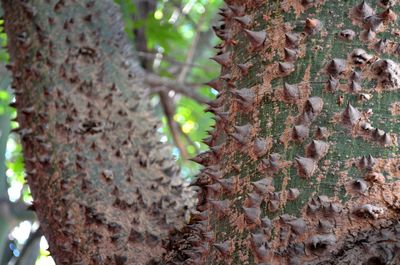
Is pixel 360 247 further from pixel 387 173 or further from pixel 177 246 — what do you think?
pixel 177 246

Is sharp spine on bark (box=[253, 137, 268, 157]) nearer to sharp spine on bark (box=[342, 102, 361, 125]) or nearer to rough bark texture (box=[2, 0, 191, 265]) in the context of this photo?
sharp spine on bark (box=[342, 102, 361, 125])

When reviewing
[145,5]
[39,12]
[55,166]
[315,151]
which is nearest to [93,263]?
[55,166]

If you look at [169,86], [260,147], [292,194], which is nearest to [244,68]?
[260,147]

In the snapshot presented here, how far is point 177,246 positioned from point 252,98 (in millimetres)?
434

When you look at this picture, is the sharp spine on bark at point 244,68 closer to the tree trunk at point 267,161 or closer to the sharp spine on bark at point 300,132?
the tree trunk at point 267,161

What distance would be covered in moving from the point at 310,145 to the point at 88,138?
721mm

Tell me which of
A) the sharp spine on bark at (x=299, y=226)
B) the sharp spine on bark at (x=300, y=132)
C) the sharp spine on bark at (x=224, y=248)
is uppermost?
the sharp spine on bark at (x=300, y=132)

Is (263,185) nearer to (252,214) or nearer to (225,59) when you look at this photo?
(252,214)

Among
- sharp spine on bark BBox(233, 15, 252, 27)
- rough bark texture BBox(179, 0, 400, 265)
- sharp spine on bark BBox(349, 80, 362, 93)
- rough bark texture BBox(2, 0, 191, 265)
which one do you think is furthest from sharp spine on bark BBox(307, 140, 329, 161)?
rough bark texture BBox(2, 0, 191, 265)

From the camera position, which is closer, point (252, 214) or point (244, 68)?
point (252, 214)

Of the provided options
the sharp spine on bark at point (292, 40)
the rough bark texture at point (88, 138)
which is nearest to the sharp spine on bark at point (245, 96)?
the sharp spine on bark at point (292, 40)

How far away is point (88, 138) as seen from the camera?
65.5 inches

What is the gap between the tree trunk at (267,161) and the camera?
1.08 meters

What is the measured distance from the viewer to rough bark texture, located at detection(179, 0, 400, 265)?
1.07 m
